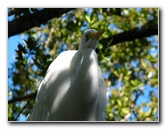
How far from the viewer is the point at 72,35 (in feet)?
8.91

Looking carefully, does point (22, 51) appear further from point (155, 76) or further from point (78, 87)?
point (155, 76)

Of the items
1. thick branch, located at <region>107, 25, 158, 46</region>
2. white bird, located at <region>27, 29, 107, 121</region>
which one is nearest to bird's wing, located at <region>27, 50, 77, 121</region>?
white bird, located at <region>27, 29, 107, 121</region>

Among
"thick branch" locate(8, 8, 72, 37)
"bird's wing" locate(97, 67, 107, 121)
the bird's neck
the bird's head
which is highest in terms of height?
"thick branch" locate(8, 8, 72, 37)

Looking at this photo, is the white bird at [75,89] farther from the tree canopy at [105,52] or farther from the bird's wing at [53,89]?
the tree canopy at [105,52]

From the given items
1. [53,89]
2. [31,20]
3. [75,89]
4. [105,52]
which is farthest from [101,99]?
[31,20]

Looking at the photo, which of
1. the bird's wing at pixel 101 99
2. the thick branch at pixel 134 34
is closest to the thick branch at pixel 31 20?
the thick branch at pixel 134 34

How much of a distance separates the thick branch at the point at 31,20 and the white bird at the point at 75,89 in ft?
1.29

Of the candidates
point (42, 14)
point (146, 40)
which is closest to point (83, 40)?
point (42, 14)

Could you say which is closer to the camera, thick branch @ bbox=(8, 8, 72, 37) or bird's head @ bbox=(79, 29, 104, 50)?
bird's head @ bbox=(79, 29, 104, 50)

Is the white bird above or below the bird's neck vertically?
below

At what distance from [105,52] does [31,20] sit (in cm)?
45

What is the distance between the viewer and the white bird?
1.88m

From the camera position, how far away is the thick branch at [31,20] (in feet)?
7.59

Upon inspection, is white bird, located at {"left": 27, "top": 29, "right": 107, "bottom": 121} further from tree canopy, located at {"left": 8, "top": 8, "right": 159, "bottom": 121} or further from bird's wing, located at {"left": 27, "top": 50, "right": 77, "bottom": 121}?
tree canopy, located at {"left": 8, "top": 8, "right": 159, "bottom": 121}
